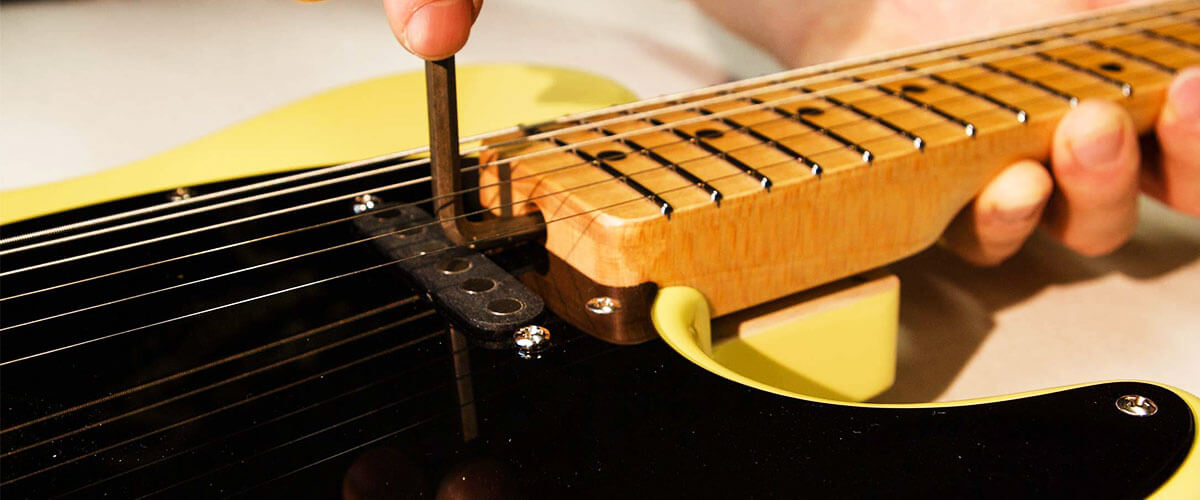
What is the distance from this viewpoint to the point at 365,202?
73 cm

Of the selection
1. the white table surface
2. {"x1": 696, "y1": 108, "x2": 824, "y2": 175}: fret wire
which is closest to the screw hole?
{"x1": 696, "y1": 108, "x2": 824, "y2": 175}: fret wire

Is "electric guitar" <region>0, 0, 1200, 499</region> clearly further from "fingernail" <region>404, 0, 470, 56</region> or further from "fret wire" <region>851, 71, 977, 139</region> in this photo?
"fingernail" <region>404, 0, 470, 56</region>

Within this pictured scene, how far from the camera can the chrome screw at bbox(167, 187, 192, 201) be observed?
752 millimetres

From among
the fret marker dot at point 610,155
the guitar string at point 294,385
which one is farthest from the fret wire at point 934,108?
the guitar string at point 294,385

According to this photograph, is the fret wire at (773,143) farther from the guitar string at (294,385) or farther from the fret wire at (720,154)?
the guitar string at (294,385)

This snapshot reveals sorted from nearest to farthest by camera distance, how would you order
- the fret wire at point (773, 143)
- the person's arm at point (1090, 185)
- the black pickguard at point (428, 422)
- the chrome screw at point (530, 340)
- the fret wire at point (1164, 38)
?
the black pickguard at point (428, 422)
the chrome screw at point (530, 340)
the fret wire at point (773, 143)
the person's arm at point (1090, 185)
the fret wire at point (1164, 38)

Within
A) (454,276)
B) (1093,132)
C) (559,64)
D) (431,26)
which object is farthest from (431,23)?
(559,64)

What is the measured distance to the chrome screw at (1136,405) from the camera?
1.71 ft

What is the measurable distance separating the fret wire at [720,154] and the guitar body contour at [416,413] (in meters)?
0.09

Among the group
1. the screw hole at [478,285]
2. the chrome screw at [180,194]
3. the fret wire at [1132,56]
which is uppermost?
the fret wire at [1132,56]

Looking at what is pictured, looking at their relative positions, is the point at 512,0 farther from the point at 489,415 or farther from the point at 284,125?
the point at 489,415

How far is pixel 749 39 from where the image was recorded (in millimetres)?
1560

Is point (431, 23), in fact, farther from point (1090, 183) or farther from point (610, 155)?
point (1090, 183)

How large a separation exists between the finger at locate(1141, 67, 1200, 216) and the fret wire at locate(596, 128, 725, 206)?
0.45 meters
